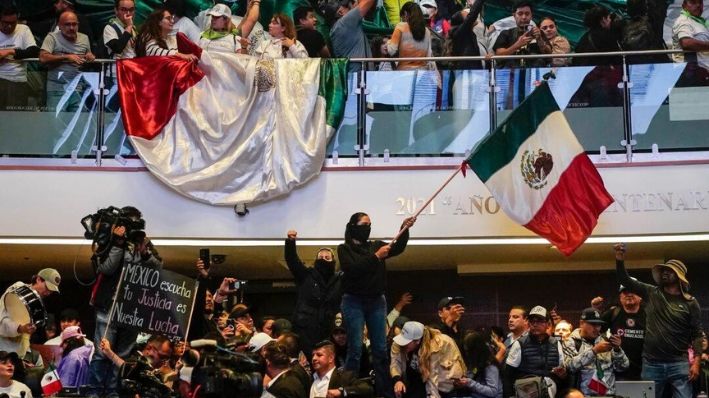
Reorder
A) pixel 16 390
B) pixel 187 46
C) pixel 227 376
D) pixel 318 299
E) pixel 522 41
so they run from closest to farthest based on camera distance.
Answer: pixel 227 376 < pixel 16 390 < pixel 318 299 < pixel 187 46 < pixel 522 41

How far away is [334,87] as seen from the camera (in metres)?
13.8

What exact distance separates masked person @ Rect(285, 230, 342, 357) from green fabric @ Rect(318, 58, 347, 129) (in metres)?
1.89

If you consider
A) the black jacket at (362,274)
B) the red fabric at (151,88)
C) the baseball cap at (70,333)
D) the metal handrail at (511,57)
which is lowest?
the baseball cap at (70,333)

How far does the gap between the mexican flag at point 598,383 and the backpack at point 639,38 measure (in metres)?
4.33

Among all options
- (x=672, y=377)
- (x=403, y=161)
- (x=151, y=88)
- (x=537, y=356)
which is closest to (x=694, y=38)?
(x=403, y=161)

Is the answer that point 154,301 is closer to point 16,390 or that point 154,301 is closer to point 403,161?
point 16,390

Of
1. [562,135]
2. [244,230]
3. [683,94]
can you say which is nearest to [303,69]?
[244,230]

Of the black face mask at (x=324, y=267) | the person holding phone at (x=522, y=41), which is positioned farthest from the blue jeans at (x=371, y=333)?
the person holding phone at (x=522, y=41)

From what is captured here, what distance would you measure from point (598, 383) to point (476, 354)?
3.53ft

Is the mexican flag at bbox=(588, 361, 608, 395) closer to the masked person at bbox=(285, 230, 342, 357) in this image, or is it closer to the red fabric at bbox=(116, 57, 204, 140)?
the masked person at bbox=(285, 230, 342, 357)

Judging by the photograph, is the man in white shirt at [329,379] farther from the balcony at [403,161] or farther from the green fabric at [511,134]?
the balcony at [403,161]

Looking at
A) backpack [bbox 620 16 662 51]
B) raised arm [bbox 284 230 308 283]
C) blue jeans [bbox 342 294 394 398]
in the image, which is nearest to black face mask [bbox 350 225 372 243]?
blue jeans [bbox 342 294 394 398]

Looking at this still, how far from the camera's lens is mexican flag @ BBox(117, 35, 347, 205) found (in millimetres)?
13688

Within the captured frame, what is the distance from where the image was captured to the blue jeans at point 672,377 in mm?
11414
